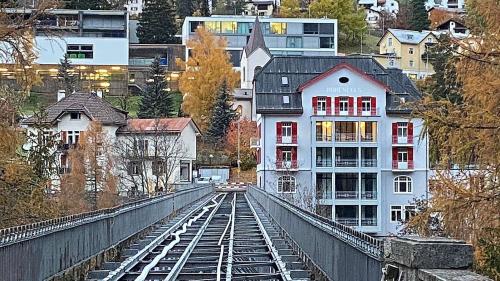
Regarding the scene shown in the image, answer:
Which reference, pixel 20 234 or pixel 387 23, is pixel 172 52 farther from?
pixel 20 234

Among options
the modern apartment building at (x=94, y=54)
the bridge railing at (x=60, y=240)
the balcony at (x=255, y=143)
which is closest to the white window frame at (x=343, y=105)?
the balcony at (x=255, y=143)

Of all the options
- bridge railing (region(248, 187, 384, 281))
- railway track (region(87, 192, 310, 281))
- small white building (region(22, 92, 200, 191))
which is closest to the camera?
bridge railing (region(248, 187, 384, 281))

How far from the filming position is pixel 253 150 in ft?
282

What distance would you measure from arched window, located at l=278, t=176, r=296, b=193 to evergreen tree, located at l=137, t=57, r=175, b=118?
31.0 meters

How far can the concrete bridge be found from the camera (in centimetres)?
698

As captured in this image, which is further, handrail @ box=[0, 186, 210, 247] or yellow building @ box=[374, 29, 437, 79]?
yellow building @ box=[374, 29, 437, 79]

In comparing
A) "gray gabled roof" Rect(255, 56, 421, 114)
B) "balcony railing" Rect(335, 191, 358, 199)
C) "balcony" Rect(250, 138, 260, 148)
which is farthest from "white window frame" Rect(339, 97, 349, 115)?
"balcony" Rect(250, 138, 260, 148)

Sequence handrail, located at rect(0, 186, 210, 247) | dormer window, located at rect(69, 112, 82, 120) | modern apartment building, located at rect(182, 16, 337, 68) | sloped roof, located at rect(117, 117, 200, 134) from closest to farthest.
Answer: handrail, located at rect(0, 186, 210, 247) < dormer window, located at rect(69, 112, 82, 120) < sloped roof, located at rect(117, 117, 200, 134) < modern apartment building, located at rect(182, 16, 337, 68)

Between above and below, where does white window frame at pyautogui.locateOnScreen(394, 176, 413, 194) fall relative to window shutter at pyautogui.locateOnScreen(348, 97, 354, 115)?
below

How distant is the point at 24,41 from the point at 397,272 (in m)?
12.8

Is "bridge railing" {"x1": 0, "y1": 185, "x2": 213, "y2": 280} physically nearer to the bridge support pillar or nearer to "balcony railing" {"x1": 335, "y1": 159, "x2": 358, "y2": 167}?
the bridge support pillar

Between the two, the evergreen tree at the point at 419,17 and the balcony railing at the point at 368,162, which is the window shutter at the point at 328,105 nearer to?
the balcony railing at the point at 368,162

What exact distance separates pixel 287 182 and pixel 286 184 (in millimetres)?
315

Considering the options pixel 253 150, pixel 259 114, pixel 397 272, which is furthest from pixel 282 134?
pixel 397 272
